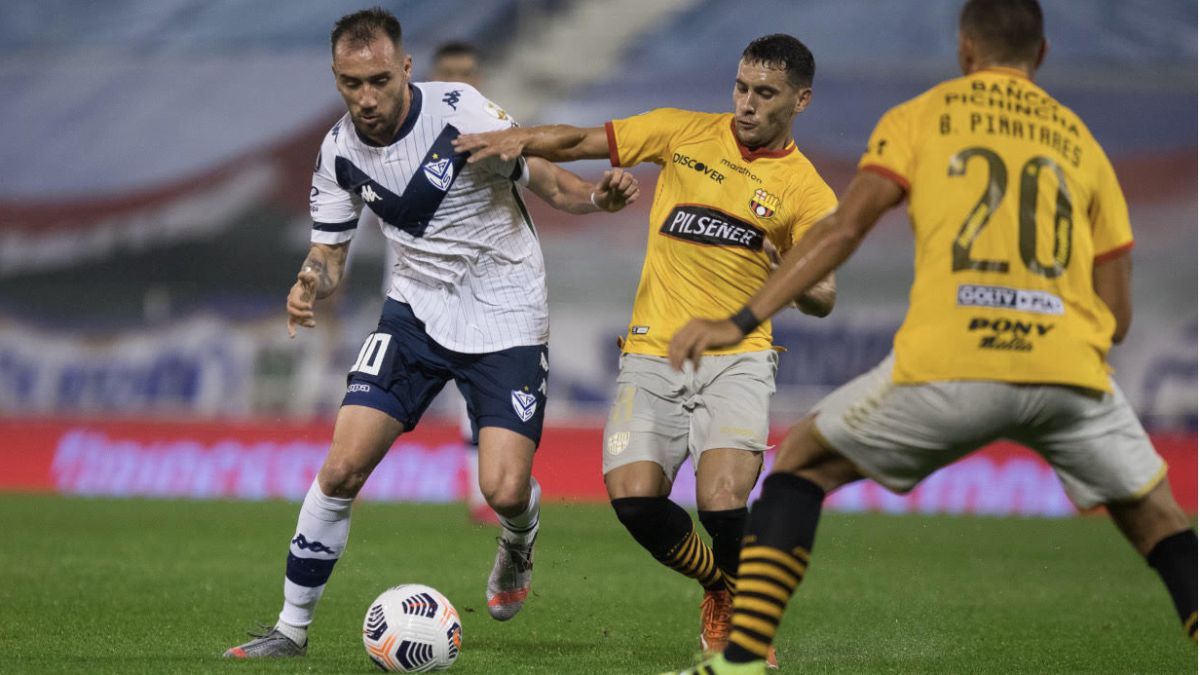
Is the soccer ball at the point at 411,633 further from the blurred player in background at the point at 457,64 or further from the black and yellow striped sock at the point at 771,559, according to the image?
the blurred player in background at the point at 457,64

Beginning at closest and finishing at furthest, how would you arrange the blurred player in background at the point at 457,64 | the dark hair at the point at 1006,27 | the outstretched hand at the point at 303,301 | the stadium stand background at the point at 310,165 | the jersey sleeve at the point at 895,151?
1. the jersey sleeve at the point at 895,151
2. the dark hair at the point at 1006,27
3. the outstretched hand at the point at 303,301
4. the blurred player in background at the point at 457,64
5. the stadium stand background at the point at 310,165

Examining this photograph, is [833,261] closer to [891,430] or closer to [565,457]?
[891,430]

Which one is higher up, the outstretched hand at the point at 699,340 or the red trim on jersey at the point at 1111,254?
the red trim on jersey at the point at 1111,254

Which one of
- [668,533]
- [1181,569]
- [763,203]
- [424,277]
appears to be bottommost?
[668,533]

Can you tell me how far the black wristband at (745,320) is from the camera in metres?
4.59

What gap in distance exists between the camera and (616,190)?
6219 millimetres

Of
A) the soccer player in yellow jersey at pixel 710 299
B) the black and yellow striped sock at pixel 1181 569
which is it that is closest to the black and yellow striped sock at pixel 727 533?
the soccer player in yellow jersey at pixel 710 299

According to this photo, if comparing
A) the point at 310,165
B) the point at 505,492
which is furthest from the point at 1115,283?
the point at 310,165

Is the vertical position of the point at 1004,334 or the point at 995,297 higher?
the point at 995,297

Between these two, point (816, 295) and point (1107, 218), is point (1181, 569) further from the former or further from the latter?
point (816, 295)

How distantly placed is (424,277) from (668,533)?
1520 mm

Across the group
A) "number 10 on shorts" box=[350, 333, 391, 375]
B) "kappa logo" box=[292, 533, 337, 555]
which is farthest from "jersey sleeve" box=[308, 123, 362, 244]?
"kappa logo" box=[292, 533, 337, 555]

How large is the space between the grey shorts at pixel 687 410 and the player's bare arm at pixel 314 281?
132 centimetres

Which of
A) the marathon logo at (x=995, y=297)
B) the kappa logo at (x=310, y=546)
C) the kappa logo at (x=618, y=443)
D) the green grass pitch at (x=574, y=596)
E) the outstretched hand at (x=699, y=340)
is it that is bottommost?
the green grass pitch at (x=574, y=596)
